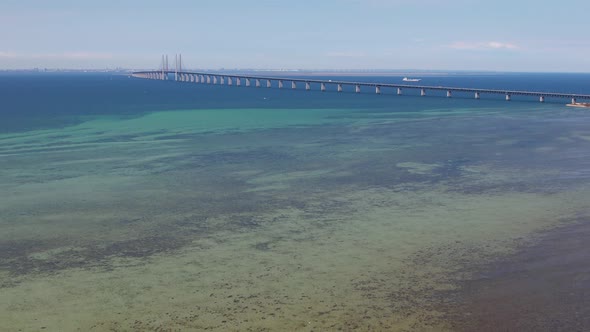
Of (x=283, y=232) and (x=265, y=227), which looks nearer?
(x=283, y=232)

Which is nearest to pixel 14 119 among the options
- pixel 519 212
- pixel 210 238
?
pixel 210 238

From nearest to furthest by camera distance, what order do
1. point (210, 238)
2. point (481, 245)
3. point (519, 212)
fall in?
point (481, 245) → point (210, 238) → point (519, 212)

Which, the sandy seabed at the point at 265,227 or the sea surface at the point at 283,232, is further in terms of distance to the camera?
the sandy seabed at the point at 265,227

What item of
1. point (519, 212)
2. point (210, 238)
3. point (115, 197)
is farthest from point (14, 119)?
point (519, 212)

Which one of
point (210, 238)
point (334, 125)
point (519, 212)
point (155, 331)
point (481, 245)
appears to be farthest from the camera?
point (334, 125)

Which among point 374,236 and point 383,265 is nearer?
point 383,265

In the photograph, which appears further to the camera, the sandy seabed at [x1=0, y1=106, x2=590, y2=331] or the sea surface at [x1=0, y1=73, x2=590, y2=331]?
the sandy seabed at [x1=0, y1=106, x2=590, y2=331]

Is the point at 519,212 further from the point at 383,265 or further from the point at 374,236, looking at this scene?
the point at 383,265
